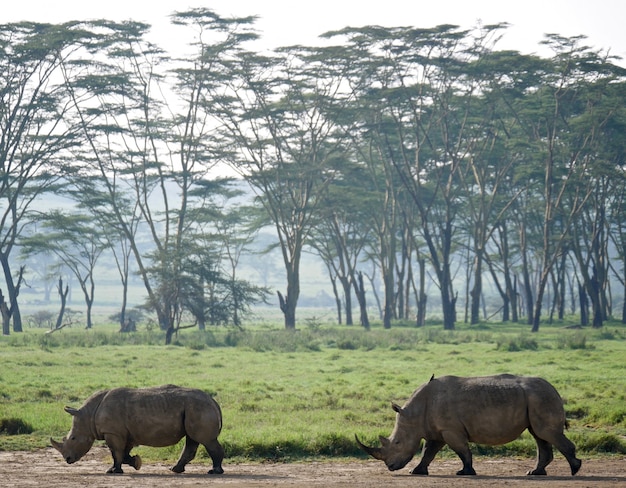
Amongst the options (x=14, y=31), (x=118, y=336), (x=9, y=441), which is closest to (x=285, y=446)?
(x=9, y=441)

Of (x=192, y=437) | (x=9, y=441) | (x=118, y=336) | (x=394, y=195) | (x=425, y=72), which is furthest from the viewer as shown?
(x=394, y=195)

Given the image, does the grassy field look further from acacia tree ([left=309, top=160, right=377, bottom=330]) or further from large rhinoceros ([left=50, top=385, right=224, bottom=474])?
acacia tree ([left=309, top=160, right=377, bottom=330])

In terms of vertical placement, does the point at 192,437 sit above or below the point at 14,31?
below

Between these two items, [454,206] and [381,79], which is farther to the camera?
[454,206]

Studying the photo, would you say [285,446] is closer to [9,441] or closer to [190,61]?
[9,441]

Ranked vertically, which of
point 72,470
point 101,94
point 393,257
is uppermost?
point 101,94

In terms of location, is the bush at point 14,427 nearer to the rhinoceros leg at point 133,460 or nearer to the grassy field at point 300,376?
the grassy field at point 300,376

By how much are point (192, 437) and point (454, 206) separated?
40348mm

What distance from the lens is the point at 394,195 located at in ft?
159

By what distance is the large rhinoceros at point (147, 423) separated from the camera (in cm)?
1070

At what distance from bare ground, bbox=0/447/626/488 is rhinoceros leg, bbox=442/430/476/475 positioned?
0.13 metres

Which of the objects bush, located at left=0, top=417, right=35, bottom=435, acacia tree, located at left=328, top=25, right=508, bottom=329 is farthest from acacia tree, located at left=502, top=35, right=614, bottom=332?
bush, located at left=0, top=417, right=35, bottom=435

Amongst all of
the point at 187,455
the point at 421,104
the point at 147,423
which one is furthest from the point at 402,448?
the point at 421,104

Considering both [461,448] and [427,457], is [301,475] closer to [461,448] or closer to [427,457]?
[427,457]
